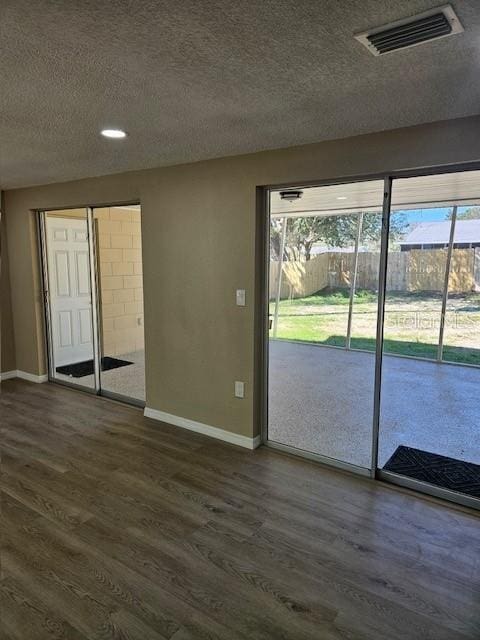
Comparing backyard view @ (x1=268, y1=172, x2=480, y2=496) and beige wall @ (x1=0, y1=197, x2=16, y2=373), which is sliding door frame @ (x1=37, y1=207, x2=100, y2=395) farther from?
backyard view @ (x1=268, y1=172, x2=480, y2=496)

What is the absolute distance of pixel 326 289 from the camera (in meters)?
3.60

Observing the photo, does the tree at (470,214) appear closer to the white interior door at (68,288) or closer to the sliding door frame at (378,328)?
the sliding door frame at (378,328)

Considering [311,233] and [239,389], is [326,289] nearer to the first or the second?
[311,233]

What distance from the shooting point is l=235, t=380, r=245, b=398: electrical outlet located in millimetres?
3404

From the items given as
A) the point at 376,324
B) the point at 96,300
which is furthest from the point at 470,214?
the point at 96,300

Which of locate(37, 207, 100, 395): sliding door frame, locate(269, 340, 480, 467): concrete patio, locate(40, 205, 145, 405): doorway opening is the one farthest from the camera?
locate(40, 205, 145, 405): doorway opening


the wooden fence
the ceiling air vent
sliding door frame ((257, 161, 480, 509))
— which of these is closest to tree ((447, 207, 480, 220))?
the wooden fence

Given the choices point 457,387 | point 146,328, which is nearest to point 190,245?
point 146,328

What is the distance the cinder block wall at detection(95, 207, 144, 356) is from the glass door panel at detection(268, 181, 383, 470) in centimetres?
231

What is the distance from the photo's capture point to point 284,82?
1.83 meters

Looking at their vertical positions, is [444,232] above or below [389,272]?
above

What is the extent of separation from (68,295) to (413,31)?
4724 millimetres

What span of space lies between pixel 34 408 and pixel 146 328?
1.50 metres

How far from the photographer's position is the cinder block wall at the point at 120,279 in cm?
534
